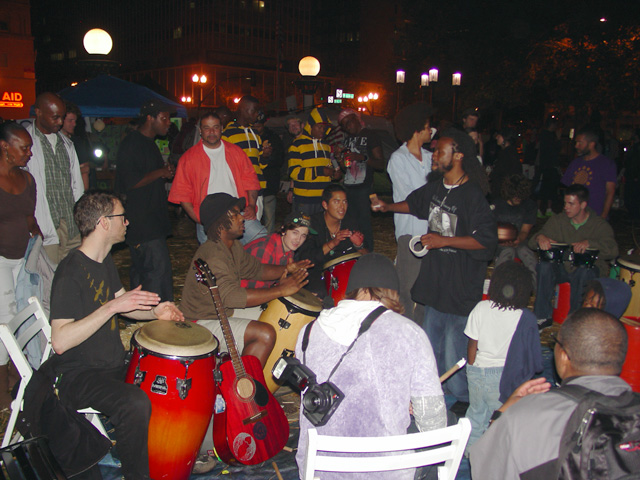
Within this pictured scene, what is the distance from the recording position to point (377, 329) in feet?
8.04

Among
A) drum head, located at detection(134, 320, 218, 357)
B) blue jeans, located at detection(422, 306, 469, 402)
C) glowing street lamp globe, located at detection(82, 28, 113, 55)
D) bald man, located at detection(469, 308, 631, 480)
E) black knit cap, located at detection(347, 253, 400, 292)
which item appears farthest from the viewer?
glowing street lamp globe, located at detection(82, 28, 113, 55)

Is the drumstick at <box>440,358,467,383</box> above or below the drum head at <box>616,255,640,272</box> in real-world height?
below

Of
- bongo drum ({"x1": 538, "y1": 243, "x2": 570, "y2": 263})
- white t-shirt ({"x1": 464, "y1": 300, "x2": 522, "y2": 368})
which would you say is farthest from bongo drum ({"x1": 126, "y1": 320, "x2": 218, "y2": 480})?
bongo drum ({"x1": 538, "y1": 243, "x2": 570, "y2": 263})

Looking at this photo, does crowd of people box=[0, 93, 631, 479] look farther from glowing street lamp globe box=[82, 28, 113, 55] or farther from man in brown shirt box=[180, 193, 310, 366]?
glowing street lamp globe box=[82, 28, 113, 55]

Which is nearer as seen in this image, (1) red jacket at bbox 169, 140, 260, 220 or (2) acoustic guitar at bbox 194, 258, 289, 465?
(2) acoustic guitar at bbox 194, 258, 289, 465

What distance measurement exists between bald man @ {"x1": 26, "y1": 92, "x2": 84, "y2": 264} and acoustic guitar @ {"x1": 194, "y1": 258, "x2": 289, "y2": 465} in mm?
2099

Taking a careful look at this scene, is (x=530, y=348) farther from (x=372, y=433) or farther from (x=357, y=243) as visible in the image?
(x=357, y=243)

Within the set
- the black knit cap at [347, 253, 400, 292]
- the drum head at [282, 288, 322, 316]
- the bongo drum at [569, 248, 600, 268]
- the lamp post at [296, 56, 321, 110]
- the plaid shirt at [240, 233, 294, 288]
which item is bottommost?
the drum head at [282, 288, 322, 316]

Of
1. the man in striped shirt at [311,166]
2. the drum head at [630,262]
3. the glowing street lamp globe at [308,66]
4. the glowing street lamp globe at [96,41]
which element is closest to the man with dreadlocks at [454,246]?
the drum head at [630,262]

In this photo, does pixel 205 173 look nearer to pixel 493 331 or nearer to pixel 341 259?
pixel 341 259

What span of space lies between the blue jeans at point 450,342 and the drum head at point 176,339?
6.62ft

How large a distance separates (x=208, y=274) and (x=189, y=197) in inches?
91.1

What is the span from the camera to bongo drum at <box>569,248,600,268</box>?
6.28 metres

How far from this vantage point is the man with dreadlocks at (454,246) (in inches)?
170
